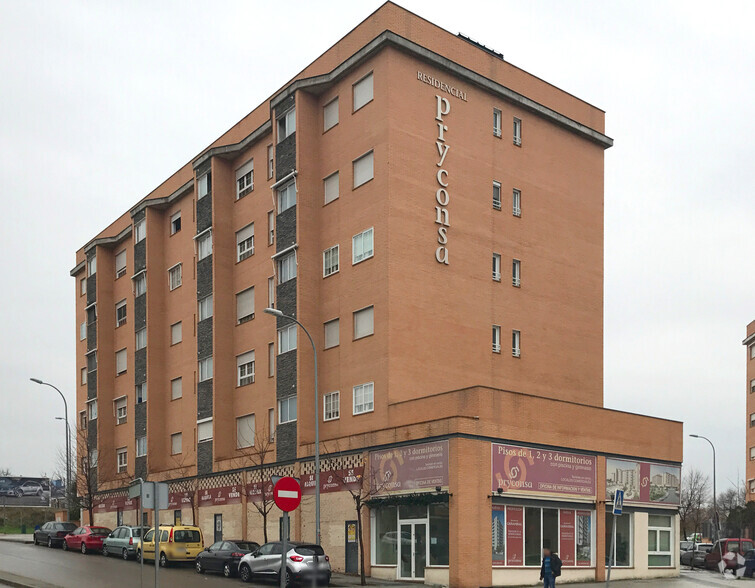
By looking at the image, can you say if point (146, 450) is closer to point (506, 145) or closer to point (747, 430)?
point (506, 145)

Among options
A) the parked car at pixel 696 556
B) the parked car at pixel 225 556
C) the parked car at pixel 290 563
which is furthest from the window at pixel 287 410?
the parked car at pixel 696 556

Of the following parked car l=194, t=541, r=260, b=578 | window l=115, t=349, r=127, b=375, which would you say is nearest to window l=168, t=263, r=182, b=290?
window l=115, t=349, r=127, b=375

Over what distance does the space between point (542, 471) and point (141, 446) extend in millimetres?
30528

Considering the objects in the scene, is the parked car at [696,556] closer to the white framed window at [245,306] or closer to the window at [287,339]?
the window at [287,339]

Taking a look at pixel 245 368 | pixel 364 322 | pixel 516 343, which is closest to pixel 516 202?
pixel 516 343

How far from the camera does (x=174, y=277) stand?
54.5 m

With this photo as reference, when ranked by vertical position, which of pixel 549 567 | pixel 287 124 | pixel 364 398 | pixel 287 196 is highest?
pixel 287 124

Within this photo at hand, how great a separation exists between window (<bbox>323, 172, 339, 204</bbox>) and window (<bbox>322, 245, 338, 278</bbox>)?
7.28 feet

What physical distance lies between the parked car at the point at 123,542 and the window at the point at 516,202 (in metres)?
21.5

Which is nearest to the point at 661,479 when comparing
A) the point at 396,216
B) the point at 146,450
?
the point at 396,216

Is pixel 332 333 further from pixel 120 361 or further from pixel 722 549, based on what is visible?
pixel 120 361

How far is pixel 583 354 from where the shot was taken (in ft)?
140

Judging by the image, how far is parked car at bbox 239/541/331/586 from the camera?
28.7m

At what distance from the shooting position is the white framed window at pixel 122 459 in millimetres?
58116
